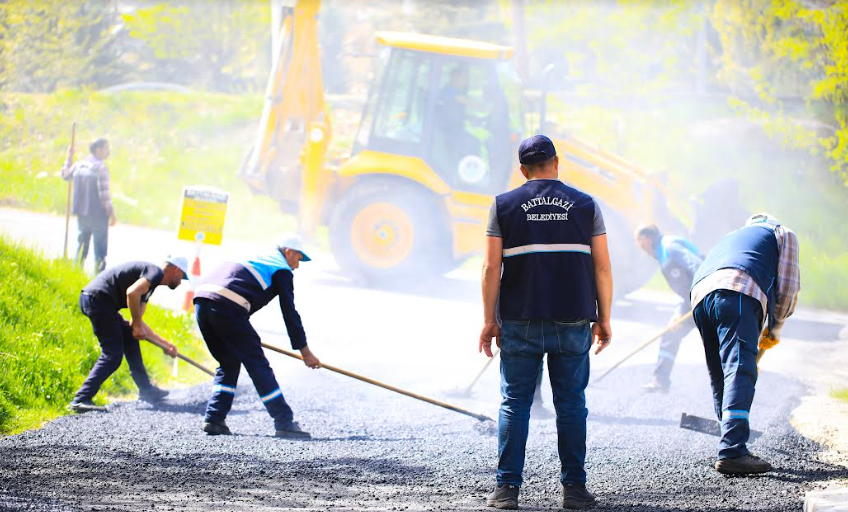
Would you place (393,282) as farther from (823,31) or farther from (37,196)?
(823,31)

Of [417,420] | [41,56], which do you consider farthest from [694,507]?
[41,56]

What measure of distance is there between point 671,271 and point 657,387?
95 cm

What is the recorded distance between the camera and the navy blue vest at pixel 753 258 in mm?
4801

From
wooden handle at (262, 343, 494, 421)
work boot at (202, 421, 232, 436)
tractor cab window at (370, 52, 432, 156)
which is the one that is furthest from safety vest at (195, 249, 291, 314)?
tractor cab window at (370, 52, 432, 156)

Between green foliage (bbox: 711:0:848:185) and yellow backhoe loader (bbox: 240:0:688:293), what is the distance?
3.07 meters

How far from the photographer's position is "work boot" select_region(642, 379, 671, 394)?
7.78 meters

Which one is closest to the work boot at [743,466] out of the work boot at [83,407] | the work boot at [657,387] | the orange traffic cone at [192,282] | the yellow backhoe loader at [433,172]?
the work boot at [657,387]

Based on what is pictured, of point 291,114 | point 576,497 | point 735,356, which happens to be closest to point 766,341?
point 735,356

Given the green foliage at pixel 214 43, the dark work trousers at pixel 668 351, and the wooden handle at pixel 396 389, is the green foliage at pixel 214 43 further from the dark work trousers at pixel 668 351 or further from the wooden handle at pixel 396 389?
the wooden handle at pixel 396 389

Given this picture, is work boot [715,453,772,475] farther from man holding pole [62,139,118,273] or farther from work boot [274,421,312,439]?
man holding pole [62,139,118,273]

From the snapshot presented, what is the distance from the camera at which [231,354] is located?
19.8 ft

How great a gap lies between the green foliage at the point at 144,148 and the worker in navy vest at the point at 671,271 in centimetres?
661

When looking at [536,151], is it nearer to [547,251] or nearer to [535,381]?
Result: [547,251]

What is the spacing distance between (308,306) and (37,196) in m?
3.28
